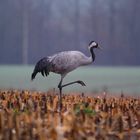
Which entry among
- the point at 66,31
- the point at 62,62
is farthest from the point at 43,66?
the point at 66,31

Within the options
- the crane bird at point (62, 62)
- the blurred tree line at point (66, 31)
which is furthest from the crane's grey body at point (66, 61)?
the blurred tree line at point (66, 31)

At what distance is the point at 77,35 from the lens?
5394 cm

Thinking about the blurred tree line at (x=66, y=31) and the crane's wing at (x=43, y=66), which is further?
the blurred tree line at (x=66, y=31)

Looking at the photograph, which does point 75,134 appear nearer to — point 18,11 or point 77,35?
point 77,35

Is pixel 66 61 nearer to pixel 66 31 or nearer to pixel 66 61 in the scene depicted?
pixel 66 61

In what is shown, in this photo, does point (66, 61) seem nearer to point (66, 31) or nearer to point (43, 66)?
point (43, 66)

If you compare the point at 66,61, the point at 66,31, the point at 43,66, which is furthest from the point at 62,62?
the point at 66,31

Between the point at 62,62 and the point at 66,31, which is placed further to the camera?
the point at 66,31

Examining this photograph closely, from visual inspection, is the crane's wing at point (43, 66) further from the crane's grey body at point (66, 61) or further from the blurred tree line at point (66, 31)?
the blurred tree line at point (66, 31)

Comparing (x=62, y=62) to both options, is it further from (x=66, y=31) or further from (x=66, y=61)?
(x=66, y=31)

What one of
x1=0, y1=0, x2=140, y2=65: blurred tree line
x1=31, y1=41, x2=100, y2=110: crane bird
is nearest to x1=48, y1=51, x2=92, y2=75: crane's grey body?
x1=31, y1=41, x2=100, y2=110: crane bird

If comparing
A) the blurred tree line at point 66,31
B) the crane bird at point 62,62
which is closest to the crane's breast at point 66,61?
the crane bird at point 62,62

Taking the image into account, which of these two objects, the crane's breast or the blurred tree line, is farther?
the blurred tree line

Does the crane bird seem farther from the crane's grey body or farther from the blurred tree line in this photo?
the blurred tree line
